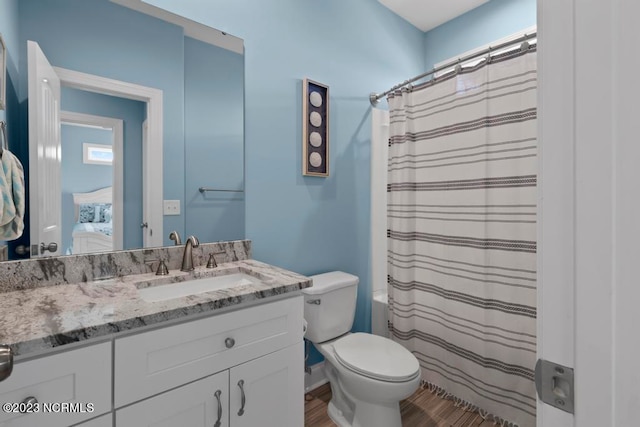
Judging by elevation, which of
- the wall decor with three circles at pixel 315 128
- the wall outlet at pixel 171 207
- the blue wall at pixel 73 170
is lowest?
the wall outlet at pixel 171 207

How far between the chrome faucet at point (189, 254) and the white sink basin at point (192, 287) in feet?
0.35

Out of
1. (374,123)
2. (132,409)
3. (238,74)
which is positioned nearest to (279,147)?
(238,74)

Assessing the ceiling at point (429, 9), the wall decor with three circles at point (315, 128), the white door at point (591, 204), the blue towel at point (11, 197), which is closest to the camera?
the white door at point (591, 204)

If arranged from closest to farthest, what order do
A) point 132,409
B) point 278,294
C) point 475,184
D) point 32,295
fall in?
point 132,409, point 32,295, point 278,294, point 475,184

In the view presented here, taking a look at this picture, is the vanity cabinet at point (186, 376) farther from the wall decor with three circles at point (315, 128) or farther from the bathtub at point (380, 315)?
the bathtub at point (380, 315)

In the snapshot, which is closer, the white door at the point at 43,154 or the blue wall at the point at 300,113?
the white door at the point at 43,154

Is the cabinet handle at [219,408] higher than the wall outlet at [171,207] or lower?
lower

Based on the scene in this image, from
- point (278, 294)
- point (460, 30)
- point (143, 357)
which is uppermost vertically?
point (460, 30)

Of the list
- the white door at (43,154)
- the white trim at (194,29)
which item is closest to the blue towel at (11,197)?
the white door at (43,154)

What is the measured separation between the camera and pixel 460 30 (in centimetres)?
247

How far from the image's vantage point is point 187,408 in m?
0.97

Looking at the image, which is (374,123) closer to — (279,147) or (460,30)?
(279,147)

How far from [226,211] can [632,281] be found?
5.05 feet

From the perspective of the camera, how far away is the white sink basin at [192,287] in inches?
48.3
